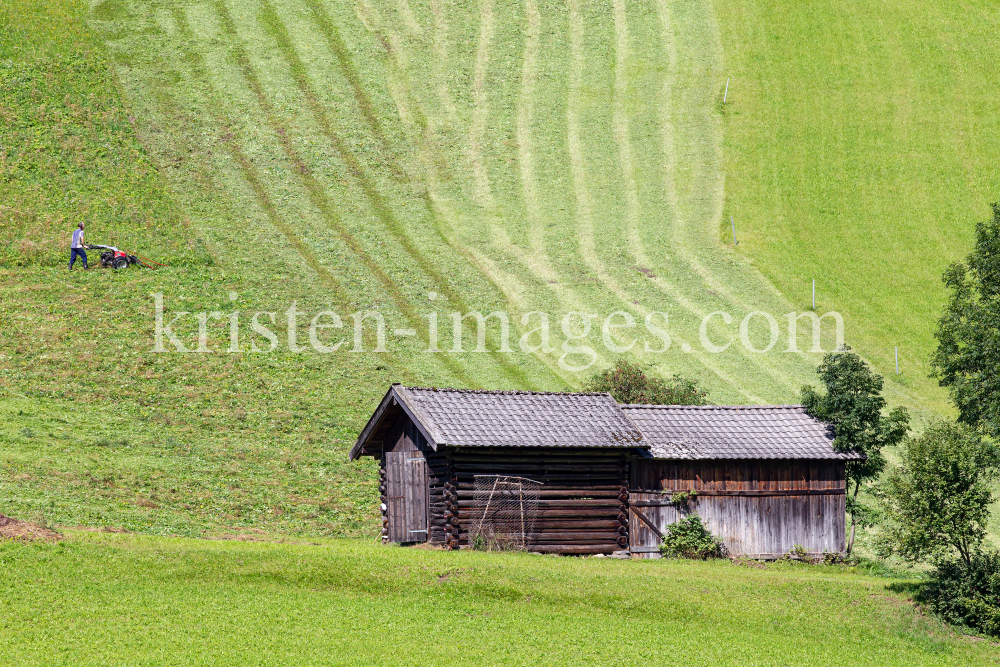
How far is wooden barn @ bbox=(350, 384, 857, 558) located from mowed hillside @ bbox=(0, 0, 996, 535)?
563cm

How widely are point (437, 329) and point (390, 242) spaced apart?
10.3 m

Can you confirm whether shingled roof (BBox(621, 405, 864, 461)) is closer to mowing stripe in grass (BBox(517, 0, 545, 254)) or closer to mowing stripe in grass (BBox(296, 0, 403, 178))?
mowing stripe in grass (BBox(517, 0, 545, 254))

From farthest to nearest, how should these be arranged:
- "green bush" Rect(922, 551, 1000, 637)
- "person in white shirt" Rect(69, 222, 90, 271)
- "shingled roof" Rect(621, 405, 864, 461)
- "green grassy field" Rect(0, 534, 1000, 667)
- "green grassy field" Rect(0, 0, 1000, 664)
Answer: "person in white shirt" Rect(69, 222, 90, 271) < "shingled roof" Rect(621, 405, 864, 461) < "green bush" Rect(922, 551, 1000, 637) < "green grassy field" Rect(0, 0, 1000, 664) < "green grassy field" Rect(0, 534, 1000, 667)

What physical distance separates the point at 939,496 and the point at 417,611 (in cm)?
1313

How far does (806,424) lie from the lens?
39469mm

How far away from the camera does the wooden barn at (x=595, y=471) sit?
34688mm

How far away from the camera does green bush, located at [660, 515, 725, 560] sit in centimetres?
3672

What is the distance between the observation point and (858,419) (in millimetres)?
38188

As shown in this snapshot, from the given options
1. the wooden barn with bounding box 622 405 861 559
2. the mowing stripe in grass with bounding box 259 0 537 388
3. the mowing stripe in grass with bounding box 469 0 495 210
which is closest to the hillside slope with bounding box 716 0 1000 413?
the mowing stripe in grass with bounding box 469 0 495 210

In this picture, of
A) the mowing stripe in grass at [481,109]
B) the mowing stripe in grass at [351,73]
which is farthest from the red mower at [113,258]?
the mowing stripe in grass at [481,109]

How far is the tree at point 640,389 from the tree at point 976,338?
10356mm

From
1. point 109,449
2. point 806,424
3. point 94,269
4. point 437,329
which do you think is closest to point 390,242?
point 437,329

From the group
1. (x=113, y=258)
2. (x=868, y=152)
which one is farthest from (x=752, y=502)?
(x=868, y=152)

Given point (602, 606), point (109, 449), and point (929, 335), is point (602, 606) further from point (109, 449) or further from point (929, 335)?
point (929, 335)
